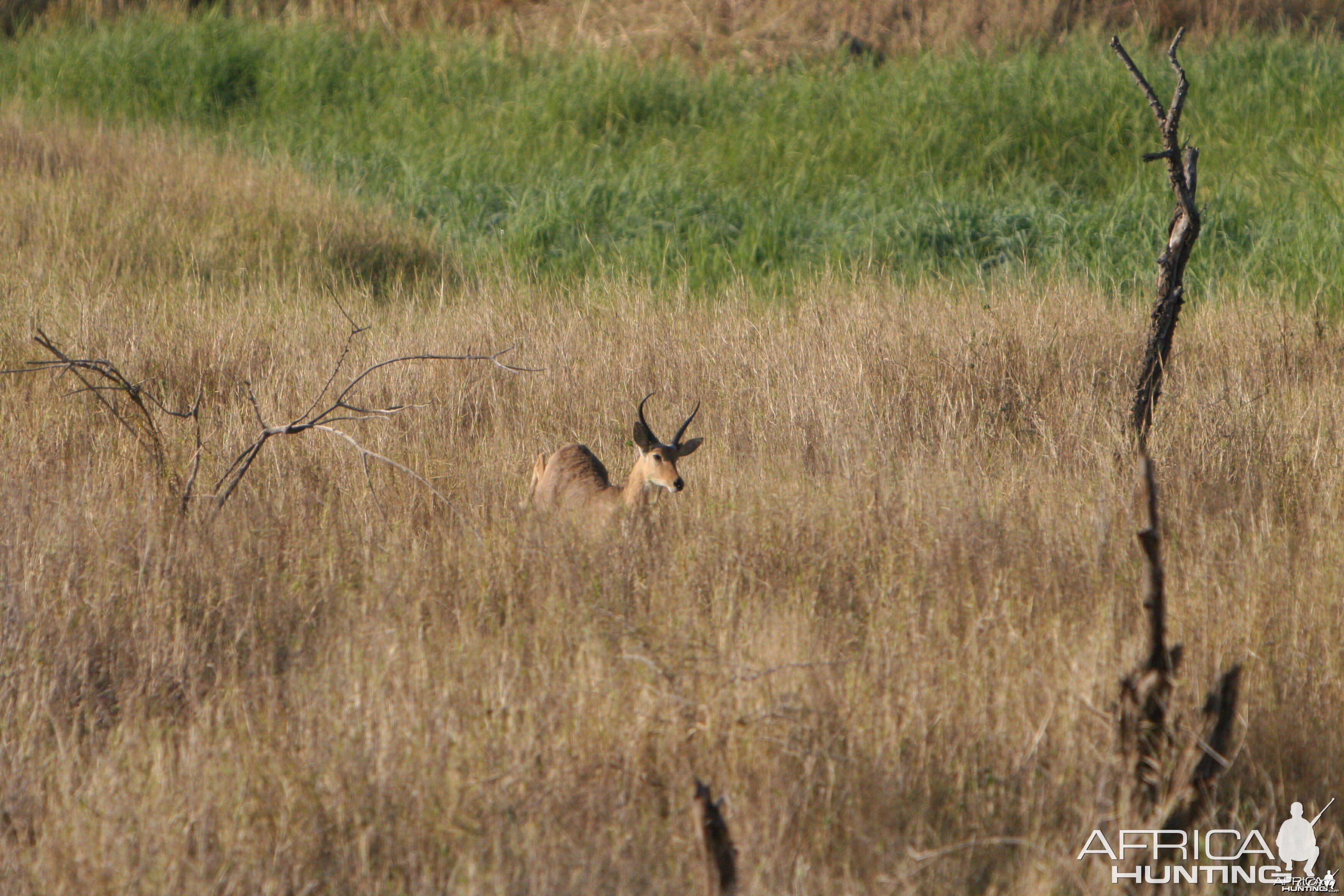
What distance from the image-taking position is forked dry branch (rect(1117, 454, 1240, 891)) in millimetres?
2922

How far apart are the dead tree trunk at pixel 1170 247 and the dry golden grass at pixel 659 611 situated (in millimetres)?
256

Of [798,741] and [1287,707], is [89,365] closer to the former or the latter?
[798,741]

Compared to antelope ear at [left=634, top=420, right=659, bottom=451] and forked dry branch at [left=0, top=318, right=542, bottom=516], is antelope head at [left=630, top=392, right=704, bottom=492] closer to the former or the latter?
antelope ear at [left=634, top=420, right=659, bottom=451]

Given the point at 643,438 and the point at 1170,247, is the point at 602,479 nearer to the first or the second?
the point at 643,438

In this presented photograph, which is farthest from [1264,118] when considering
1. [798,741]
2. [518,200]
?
[798,741]

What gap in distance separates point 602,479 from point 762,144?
8448 millimetres

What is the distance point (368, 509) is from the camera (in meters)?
5.17

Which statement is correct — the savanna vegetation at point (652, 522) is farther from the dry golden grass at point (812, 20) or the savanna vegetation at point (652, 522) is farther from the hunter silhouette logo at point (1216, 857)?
the dry golden grass at point (812, 20)

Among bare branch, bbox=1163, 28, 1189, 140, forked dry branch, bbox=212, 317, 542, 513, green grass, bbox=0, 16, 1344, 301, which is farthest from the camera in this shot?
green grass, bbox=0, 16, 1344, 301

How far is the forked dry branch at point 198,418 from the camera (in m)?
4.80

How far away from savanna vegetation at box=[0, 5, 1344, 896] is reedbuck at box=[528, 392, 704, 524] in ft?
0.58

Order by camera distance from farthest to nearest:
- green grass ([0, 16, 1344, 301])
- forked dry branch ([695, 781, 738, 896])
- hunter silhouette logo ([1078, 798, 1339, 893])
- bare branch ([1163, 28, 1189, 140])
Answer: green grass ([0, 16, 1344, 301])
bare branch ([1163, 28, 1189, 140])
hunter silhouette logo ([1078, 798, 1339, 893])
forked dry branch ([695, 781, 738, 896])

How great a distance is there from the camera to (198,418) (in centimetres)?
539

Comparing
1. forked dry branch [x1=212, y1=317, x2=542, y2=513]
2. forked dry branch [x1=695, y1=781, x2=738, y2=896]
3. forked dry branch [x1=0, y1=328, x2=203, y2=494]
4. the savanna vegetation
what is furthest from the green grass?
forked dry branch [x1=695, y1=781, x2=738, y2=896]
